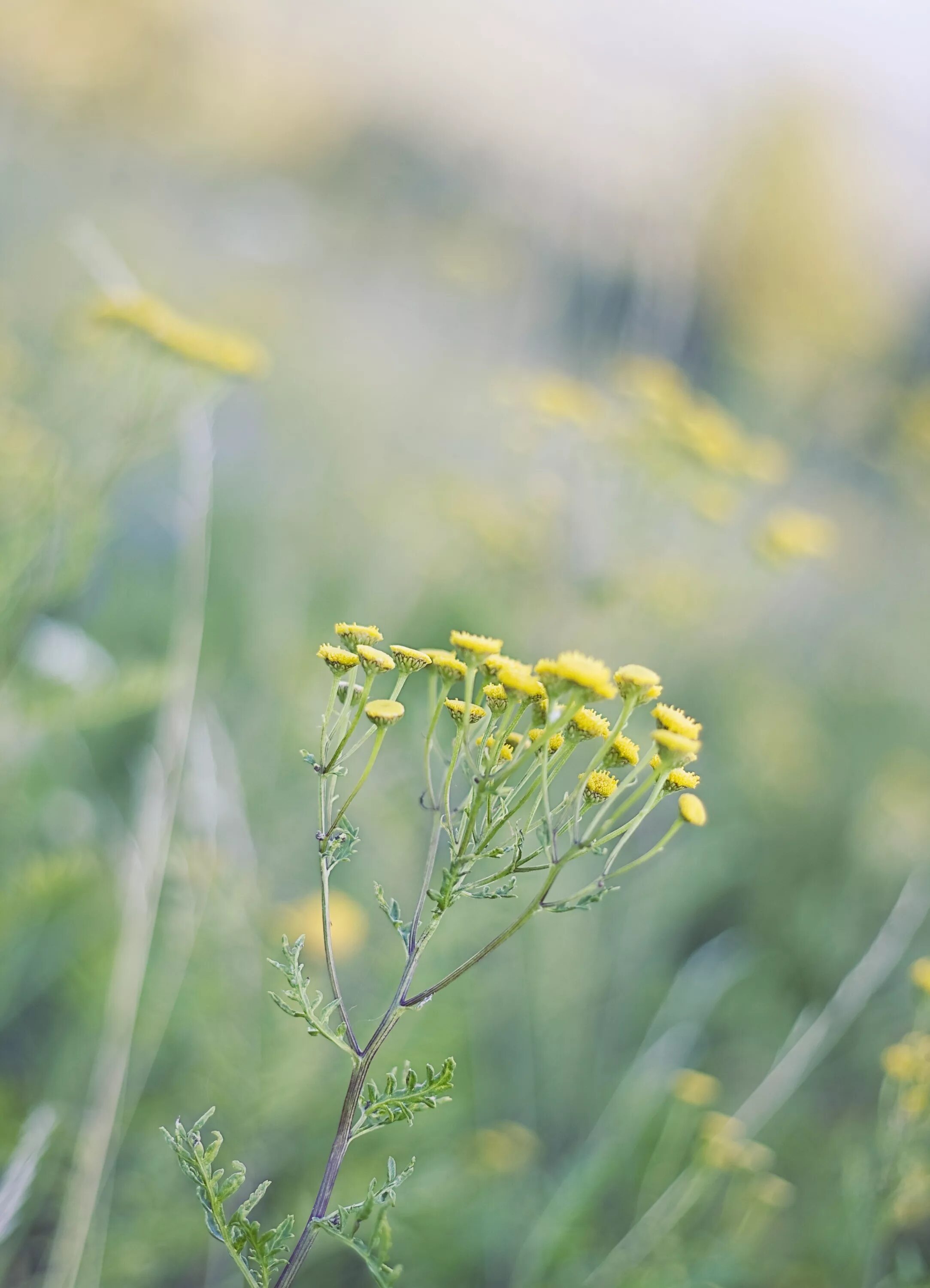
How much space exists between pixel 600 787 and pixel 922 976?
91 cm

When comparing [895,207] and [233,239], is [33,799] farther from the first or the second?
[895,207]

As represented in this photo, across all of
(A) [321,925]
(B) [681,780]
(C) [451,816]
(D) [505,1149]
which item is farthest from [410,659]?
(D) [505,1149]

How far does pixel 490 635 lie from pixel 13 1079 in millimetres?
1717

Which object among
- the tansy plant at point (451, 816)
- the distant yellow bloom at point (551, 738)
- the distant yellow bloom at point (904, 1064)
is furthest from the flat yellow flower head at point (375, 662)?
the distant yellow bloom at point (904, 1064)

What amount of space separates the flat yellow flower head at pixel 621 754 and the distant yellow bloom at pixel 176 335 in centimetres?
106

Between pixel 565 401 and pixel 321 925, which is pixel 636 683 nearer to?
pixel 321 925

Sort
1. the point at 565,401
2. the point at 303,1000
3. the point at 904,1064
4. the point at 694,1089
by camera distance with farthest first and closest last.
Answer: the point at 565,401, the point at 694,1089, the point at 904,1064, the point at 303,1000

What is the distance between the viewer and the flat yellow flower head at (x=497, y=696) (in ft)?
2.65

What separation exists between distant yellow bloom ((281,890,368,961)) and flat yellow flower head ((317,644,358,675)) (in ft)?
3.43

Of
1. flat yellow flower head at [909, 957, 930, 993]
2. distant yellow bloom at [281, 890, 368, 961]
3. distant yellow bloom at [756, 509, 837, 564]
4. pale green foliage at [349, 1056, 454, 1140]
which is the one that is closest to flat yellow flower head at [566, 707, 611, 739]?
pale green foliage at [349, 1056, 454, 1140]

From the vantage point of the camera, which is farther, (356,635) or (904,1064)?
(904,1064)

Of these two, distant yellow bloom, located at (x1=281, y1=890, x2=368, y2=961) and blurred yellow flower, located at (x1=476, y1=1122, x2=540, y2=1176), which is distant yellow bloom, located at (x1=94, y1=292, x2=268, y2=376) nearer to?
distant yellow bloom, located at (x1=281, y1=890, x2=368, y2=961)

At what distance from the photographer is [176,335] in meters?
1.57

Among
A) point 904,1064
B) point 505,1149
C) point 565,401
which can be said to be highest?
point 565,401
